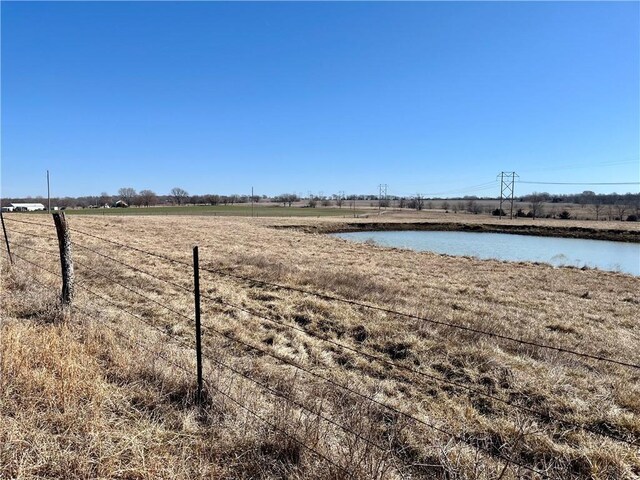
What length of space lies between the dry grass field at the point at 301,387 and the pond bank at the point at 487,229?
122 feet

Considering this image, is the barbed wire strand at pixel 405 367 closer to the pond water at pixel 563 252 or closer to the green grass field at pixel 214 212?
the pond water at pixel 563 252

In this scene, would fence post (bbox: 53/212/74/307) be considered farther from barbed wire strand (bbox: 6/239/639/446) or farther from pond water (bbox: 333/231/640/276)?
pond water (bbox: 333/231/640/276)

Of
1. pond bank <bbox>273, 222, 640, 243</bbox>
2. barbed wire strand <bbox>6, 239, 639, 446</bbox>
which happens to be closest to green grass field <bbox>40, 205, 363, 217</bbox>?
pond bank <bbox>273, 222, 640, 243</bbox>

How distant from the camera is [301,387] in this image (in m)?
5.09

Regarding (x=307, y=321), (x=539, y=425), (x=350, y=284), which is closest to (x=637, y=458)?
(x=539, y=425)

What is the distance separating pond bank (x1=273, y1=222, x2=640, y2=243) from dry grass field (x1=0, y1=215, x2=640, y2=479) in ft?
122

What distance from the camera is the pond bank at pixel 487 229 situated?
152 feet

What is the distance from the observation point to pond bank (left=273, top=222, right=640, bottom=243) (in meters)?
46.2

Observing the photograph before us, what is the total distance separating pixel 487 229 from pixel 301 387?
188ft

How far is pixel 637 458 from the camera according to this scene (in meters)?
3.84

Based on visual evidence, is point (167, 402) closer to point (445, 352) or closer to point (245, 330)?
point (245, 330)

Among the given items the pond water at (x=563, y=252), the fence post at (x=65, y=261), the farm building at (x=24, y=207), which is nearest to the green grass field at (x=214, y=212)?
the farm building at (x=24, y=207)

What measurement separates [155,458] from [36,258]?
37.8 ft

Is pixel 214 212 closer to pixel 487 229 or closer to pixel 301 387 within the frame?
pixel 487 229
